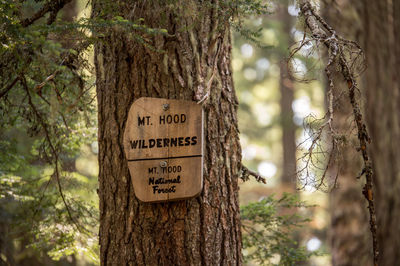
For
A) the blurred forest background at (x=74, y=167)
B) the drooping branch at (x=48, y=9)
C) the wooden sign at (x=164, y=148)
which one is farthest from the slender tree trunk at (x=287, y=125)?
the wooden sign at (x=164, y=148)

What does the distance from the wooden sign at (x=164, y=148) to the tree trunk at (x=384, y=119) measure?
274 cm

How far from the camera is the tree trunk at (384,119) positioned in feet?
14.7

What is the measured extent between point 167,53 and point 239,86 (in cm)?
1160

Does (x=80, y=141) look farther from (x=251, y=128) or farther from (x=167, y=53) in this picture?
(x=251, y=128)

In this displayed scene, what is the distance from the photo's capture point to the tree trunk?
14.7ft

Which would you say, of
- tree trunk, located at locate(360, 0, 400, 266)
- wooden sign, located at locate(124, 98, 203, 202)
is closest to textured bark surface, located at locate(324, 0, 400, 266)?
tree trunk, located at locate(360, 0, 400, 266)

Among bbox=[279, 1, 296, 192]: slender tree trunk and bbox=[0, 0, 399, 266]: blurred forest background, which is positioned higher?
bbox=[279, 1, 296, 192]: slender tree trunk

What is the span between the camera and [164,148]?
2570mm

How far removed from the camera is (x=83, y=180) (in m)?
4.88

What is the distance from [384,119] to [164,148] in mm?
3012

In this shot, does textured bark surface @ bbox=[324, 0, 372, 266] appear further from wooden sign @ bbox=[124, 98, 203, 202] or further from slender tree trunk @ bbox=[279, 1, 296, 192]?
slender tree trunk @ bbox=[279, 1, 296, 192]

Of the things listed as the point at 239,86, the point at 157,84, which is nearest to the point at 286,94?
the point at 239,86

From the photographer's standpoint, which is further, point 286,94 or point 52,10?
point 286,94

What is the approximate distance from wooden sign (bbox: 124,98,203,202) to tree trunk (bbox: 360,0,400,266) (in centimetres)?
274
